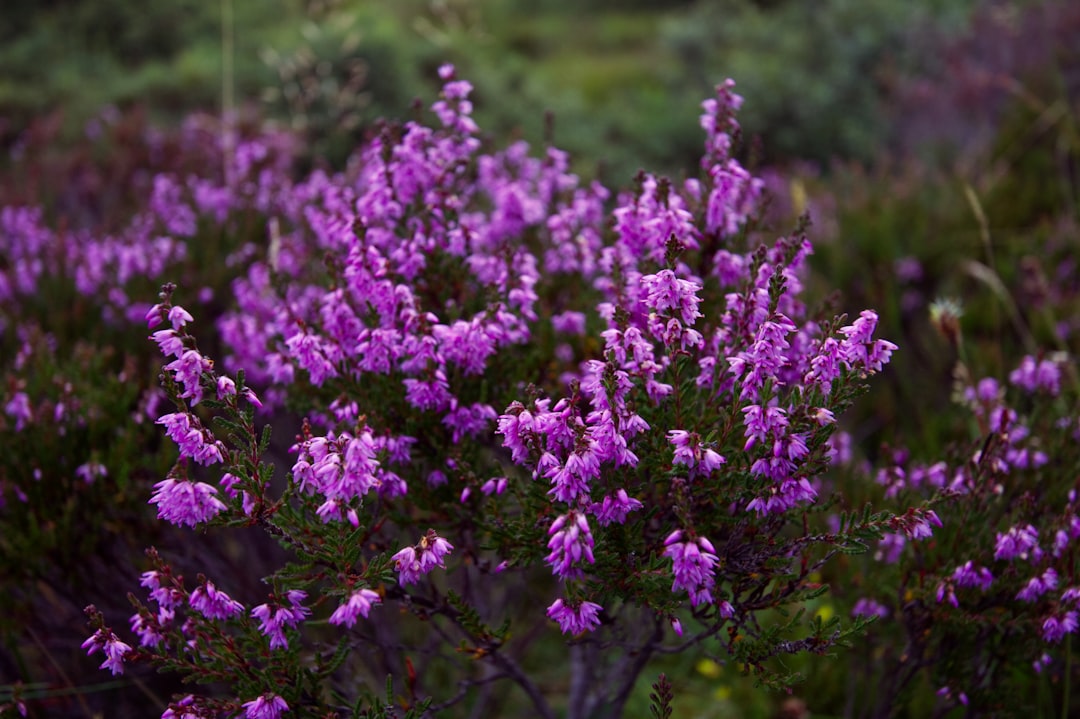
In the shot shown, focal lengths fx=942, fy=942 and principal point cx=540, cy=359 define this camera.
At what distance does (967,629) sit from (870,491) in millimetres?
593

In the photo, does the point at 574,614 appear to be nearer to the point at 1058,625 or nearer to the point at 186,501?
the point at 186,501

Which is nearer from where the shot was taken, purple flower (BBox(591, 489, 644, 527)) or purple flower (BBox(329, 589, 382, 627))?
purple flower (BBox(329, 589, 382, 627))

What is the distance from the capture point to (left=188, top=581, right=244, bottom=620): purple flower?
6.48 ft

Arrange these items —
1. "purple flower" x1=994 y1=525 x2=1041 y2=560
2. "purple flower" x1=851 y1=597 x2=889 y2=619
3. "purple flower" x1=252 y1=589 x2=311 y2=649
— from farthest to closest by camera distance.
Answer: "purple flower" x1=851 y1=597 x2=889 y2=619 → "purple flower" x1=994 y1=525 x2=1041 y2=560 → "purple flower" x1=252 y1=589 x2=311 y2=649

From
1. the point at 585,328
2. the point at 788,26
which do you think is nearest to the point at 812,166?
the point at 788,26

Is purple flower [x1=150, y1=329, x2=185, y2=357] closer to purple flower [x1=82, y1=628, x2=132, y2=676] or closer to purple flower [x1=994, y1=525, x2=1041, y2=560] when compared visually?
purple flower [x1=82, y1=628, x2=132, y2=676]

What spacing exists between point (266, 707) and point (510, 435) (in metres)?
0.76

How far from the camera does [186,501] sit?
1891 millimetres

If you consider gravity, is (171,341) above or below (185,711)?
above

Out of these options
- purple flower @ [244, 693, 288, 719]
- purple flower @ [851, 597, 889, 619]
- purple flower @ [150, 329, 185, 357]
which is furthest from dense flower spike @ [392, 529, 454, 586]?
purple flower @ [851, 597, 889, 619]

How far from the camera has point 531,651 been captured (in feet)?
13.9

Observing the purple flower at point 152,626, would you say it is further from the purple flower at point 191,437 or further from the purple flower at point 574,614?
the purple flower at point 574,614

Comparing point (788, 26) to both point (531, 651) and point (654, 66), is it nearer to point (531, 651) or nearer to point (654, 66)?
point (654, 66)

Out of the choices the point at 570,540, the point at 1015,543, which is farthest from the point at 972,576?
the point at 570,540
